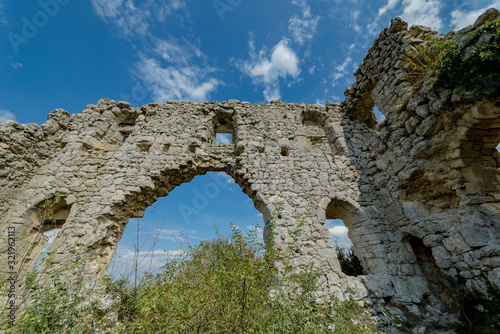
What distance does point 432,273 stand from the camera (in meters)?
4.37

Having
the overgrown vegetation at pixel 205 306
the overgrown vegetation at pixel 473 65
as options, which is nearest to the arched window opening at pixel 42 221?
the overgrown vegetation at pixel 205 306

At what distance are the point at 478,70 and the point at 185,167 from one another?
22.2 ft

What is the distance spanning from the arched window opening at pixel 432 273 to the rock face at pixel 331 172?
0.08ft

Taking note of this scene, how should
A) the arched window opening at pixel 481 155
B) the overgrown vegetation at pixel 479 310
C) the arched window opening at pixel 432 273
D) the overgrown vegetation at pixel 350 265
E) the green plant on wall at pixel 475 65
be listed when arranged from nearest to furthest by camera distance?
the overgrown vegetation at pixel 479 310
the green plant on wall at pixel 475 65
the arched window opening at pixel 481 155
the arched window opening at pixel 432 273
the overgrown vegetation at pixel 350 265

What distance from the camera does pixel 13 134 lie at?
5.68m

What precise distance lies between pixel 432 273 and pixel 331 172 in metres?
3.18

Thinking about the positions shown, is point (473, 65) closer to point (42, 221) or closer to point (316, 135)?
point (316, 135)

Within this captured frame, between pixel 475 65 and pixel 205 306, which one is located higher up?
pixel 475 65

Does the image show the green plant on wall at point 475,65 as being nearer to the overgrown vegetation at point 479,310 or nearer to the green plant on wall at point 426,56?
the green plant on wall at point 426,56

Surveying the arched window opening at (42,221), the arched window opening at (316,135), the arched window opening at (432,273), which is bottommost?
the arched window opening at (432,273)

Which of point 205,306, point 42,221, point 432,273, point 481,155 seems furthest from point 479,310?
point 42,221

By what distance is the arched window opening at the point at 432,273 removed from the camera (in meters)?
3.96

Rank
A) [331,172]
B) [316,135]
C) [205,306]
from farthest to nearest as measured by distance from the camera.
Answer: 1. [316,135]
2. [331,172]
3. [205,306]

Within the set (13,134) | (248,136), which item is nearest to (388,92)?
(248,136)
